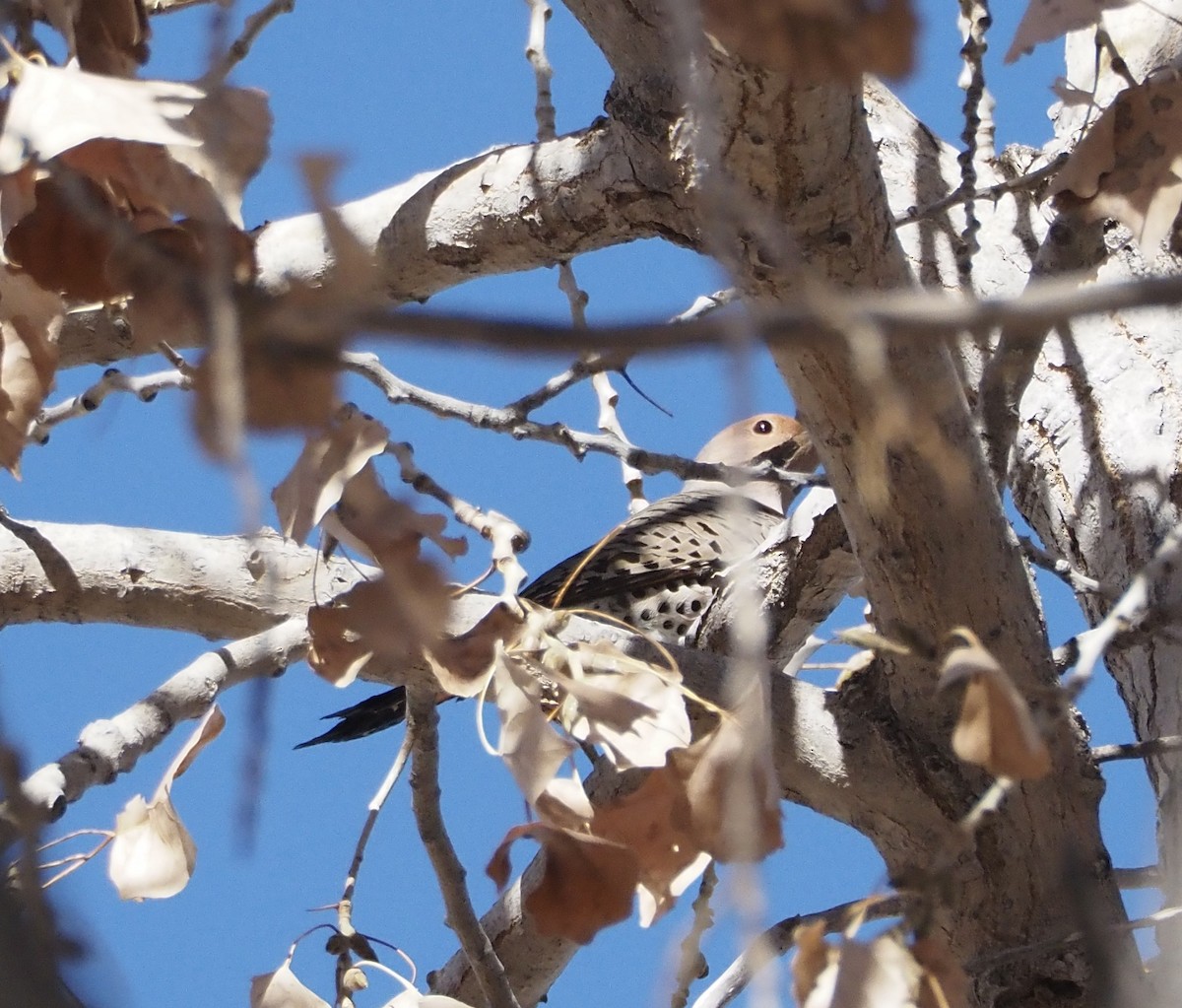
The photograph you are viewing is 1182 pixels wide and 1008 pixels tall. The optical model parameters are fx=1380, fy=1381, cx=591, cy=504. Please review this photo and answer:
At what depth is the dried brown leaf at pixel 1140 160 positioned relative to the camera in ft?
5.16

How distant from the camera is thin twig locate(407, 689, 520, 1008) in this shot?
1.99 m

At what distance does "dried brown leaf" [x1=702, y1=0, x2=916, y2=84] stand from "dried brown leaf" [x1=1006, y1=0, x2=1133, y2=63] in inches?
23.2

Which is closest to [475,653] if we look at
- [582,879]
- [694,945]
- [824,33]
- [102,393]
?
[582,879]

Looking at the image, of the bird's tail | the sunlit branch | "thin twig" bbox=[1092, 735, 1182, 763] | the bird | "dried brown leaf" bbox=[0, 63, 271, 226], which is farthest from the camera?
the bird

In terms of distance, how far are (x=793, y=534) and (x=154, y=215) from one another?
5.49ft

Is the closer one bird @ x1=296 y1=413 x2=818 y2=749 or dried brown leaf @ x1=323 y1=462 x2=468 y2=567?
dried brown leaf @ x1=323 y1=462 x2=468 y2=567

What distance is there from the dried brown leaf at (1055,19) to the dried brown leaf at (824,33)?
59 centimetres

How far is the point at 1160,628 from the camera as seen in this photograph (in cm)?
178

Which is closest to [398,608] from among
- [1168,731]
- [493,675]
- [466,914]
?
[493,675]

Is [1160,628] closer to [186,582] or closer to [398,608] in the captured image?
[398,608]

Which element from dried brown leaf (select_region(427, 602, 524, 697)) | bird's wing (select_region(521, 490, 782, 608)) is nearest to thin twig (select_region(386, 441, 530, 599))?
dried brown leaf (select_region(427, 602, 524, 697))

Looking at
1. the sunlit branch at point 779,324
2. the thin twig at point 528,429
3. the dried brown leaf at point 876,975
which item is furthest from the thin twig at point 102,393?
the sunlit branch at point 779,324

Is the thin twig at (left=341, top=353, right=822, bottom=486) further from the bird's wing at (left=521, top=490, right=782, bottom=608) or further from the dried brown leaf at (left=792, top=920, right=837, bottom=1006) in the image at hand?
the bird's wing at (left=521, top=490, right=782, bottom=608)

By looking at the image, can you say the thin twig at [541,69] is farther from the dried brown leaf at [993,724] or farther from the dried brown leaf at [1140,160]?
the dried brown leaf at [993,724]
